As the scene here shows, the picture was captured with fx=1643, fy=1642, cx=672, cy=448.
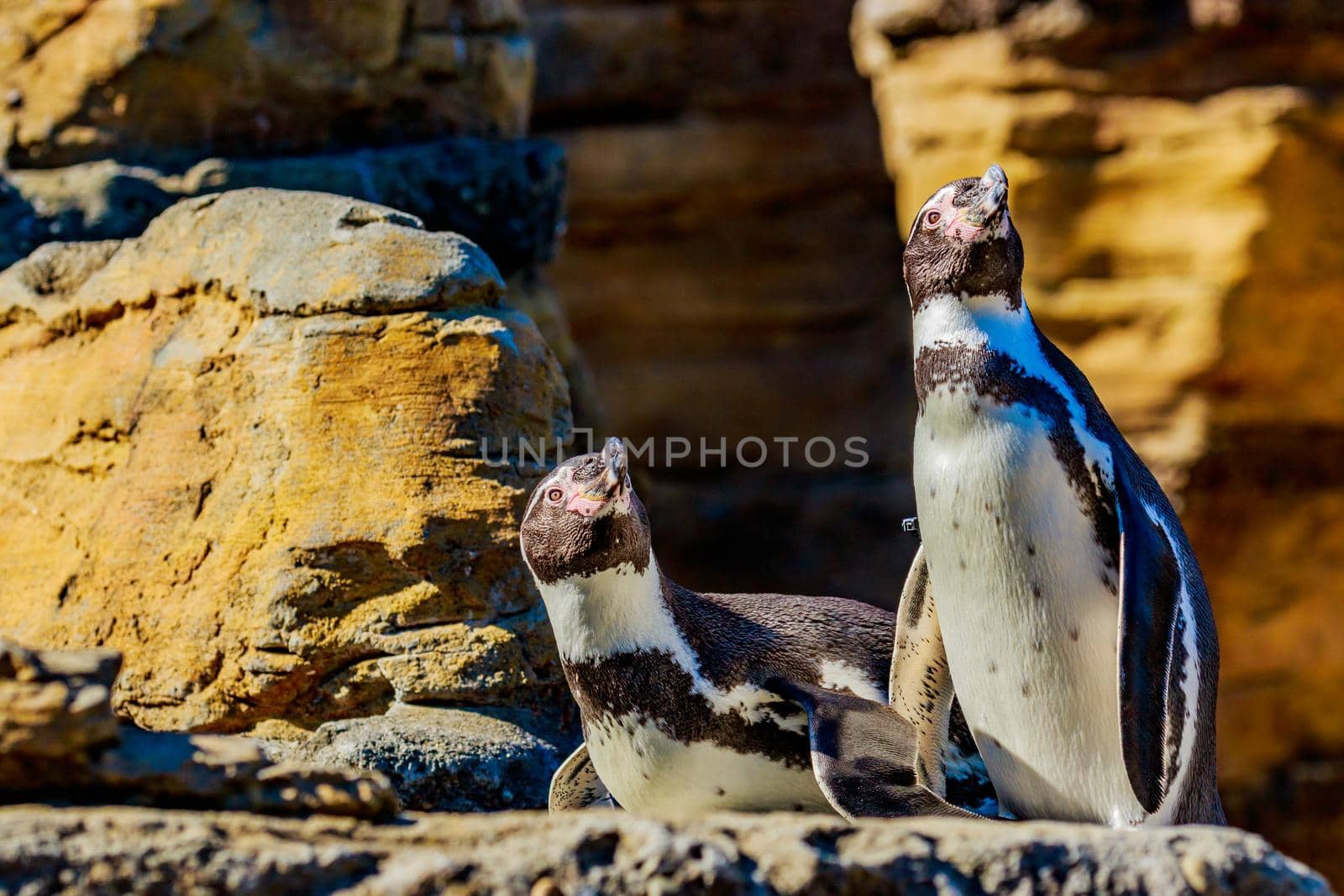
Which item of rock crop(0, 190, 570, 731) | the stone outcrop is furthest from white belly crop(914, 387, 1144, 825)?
rock crop(0, 190, 570, 731)

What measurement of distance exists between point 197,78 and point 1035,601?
3.06m

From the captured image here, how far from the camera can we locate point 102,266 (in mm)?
4074

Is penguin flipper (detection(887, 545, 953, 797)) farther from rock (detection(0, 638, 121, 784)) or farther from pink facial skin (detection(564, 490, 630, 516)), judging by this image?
rock (detection(0, 638, 121, 784))

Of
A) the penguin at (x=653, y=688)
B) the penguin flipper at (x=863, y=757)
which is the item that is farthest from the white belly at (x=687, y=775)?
the penguin flipper at (x=863, y=757)

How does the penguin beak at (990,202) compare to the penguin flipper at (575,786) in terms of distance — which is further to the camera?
the penguin flipper at (575,786)

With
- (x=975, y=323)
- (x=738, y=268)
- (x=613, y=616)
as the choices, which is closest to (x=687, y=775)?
(x=613, y=616)

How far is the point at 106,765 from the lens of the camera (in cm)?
215

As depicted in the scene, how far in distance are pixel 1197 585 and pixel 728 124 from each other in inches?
254

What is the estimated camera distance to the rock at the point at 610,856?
6.37 feet

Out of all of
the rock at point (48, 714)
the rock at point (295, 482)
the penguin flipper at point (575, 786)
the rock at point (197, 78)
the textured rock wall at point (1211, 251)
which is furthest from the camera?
the textured rock wall at point (1211, 251)

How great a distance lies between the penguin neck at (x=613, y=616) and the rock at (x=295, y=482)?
640 mm

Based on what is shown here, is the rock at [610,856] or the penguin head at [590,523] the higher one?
the penguin head at [590,523]

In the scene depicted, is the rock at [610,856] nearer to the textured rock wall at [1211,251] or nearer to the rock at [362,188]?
the rock at [362,188]

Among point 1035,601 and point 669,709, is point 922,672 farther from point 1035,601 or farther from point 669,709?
point 669,709
